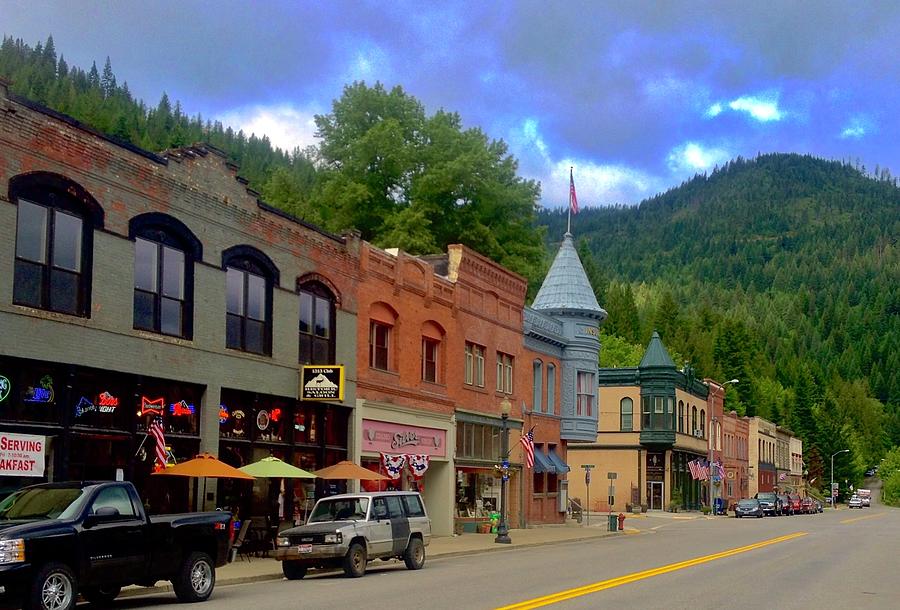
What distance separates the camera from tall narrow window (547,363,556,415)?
163 ft

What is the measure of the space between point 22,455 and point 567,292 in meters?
32.9

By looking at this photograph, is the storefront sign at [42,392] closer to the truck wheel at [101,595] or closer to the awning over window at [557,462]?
the truck wheel at [101,595]

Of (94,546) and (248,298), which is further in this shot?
(248,298)

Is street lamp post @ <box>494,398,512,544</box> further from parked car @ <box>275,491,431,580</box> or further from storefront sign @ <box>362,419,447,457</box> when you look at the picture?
parked car @ <box>275,491,431,580</box>

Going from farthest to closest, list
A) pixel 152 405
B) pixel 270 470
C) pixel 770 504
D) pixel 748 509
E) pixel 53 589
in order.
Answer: pixel 770 504 → pixel 748 509 → pixel 270 470 → pixel 152 405 → pixel 53 589

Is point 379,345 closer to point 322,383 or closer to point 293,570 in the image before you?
point 322,383

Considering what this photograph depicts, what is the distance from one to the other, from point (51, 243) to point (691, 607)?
14161 millimetres

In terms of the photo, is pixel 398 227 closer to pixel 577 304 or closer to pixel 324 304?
pixel 577 304

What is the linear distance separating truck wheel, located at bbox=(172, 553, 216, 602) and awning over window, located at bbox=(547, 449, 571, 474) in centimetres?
3227

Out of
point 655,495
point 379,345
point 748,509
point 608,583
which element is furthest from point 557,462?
point 655,495

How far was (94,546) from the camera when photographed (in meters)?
15.7

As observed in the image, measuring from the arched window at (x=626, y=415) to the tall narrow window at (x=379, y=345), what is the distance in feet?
145

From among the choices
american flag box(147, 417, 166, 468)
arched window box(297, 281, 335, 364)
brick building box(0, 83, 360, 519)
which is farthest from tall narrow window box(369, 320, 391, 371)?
american flag box(147, 417, 166, 468)

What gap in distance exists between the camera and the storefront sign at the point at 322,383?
30688mm
